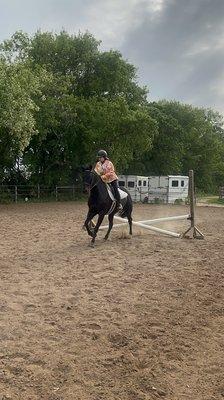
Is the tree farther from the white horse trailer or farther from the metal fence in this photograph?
the white horse trailer

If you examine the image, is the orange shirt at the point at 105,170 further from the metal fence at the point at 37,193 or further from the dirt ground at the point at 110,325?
the metal fence at the point at 37,193

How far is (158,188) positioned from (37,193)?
9.98m

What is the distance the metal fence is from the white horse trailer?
4.58m

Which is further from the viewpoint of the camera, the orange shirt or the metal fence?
the metal fence

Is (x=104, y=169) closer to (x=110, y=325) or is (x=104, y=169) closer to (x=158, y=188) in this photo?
(x=110, y=325)

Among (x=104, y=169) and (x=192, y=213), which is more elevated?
(x=104, y=169)

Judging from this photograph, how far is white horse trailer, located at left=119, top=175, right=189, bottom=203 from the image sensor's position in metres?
34.1

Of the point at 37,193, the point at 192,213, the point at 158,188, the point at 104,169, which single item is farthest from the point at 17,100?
the point at 158,188

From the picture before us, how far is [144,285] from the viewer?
6867 mm

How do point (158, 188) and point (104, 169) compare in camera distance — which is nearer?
point (104, 169)

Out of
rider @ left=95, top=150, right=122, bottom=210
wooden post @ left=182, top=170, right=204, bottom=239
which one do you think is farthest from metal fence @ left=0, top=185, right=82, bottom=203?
rider @ left=95, top=150, right=122, bottom=210

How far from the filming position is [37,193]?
31938mm

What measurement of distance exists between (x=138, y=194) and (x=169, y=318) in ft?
99.1

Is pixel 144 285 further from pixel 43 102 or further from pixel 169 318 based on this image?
pixel 43 102
